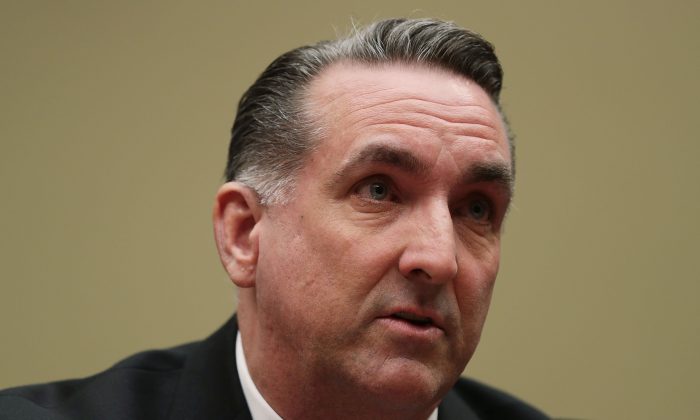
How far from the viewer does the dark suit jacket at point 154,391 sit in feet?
6.24

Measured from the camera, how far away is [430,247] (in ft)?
5.47

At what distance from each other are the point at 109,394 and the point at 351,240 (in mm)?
673

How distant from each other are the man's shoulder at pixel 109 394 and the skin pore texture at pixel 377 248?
25 cm

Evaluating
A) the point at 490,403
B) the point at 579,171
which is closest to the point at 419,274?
the point at 490,403

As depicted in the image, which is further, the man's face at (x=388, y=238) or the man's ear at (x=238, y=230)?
the man's ear at (x=238, y=230)

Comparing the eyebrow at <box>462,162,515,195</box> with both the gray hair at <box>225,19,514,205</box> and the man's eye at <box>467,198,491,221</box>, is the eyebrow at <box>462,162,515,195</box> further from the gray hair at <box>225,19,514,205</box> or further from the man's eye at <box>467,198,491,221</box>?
the gray hair at <box>225,19,514,205</box>

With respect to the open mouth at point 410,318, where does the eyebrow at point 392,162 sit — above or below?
above

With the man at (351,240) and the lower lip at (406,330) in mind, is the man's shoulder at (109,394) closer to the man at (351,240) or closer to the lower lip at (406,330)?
the man at (351,240)

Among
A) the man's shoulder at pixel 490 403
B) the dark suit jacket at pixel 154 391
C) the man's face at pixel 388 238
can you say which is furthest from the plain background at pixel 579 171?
the man's face at pixel 388 238

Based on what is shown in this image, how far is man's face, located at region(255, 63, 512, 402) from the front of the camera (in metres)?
1.68

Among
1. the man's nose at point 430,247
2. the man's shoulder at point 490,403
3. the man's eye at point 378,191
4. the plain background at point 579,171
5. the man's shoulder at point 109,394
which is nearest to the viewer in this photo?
the man's nose at point 430,247

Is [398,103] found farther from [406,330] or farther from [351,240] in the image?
[406,330]

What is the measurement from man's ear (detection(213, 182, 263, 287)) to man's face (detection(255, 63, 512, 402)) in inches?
1.7

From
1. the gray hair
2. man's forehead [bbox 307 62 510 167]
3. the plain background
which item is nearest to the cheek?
man's forehead [bbox 307 62 510 167]
